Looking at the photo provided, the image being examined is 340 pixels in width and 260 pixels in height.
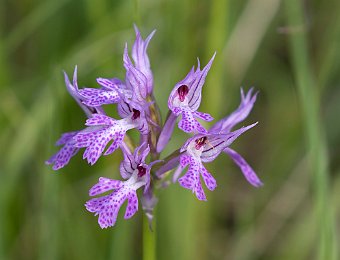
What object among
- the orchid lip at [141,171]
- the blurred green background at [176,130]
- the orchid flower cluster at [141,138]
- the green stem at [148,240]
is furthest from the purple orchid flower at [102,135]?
the blurred green background at [176,130]

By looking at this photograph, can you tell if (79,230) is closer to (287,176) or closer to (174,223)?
(174,223)

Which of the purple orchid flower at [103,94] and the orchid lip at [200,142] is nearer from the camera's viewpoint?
the purple orchid flower at [103,94]

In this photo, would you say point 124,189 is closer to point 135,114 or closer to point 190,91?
point 135,114

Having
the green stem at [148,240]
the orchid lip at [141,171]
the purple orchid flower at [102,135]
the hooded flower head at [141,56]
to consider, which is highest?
the hooded flower head at [141,56]

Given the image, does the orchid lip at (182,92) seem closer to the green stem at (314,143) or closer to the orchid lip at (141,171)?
the orchid lip at (141,171)

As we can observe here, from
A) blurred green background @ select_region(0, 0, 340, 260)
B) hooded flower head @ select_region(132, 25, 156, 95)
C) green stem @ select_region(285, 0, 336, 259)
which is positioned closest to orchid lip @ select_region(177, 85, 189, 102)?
hooded flower head @ select_region(132, 25, 156, 95)

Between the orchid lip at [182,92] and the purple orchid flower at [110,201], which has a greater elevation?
the orchid lip at [182,92]
